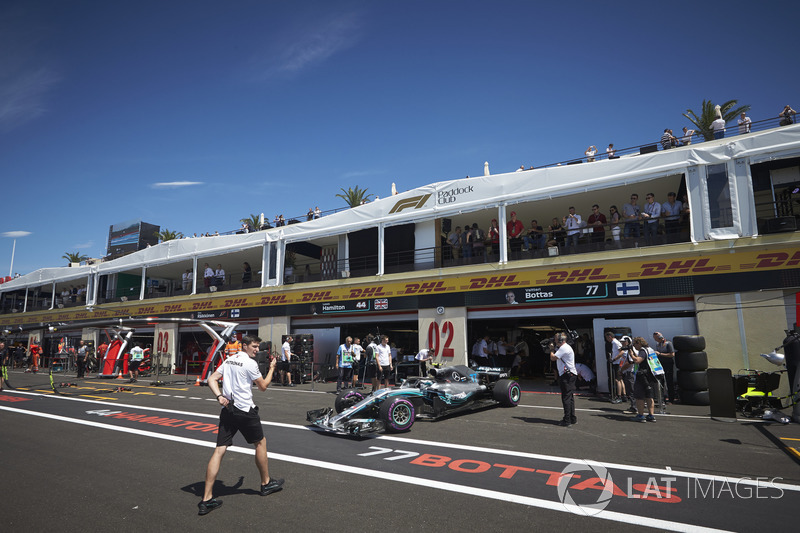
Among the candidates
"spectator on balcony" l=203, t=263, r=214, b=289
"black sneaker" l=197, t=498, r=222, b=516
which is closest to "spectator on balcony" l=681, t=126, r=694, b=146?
"black sneaker" l=197, t=498, r=222, b=516

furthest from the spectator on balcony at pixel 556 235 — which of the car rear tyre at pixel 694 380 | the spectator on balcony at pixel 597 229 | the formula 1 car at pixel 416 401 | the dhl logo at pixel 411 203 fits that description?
the formula 1 car at pixel 416 401

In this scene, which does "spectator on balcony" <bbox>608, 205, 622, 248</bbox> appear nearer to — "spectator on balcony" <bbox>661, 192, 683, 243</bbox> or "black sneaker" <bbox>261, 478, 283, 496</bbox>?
"spectator on balcony" <bbox>661, 192, 683, 243</bbox>

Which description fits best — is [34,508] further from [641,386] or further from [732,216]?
[732,216]

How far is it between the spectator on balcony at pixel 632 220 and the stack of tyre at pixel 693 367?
453cm

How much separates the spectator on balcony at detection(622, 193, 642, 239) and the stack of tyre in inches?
178

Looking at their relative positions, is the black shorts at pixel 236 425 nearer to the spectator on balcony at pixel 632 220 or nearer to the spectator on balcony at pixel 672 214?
the spectator on balcony at pixel 632 220

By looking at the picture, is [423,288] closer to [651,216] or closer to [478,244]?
[478,244]

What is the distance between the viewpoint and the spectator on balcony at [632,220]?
1484 cm

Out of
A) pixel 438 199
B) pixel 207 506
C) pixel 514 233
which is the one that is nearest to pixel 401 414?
pixel 207 506

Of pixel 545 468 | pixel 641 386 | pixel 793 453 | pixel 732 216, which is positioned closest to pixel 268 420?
pixel 545 468

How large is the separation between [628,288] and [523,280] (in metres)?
3.52

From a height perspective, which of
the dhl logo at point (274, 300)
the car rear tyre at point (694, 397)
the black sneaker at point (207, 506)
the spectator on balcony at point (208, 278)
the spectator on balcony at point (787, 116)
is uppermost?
the spectator on balcony at point (787, 116)

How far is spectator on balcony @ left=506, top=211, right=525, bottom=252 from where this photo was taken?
56.2 feet

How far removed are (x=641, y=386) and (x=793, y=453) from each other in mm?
3010
